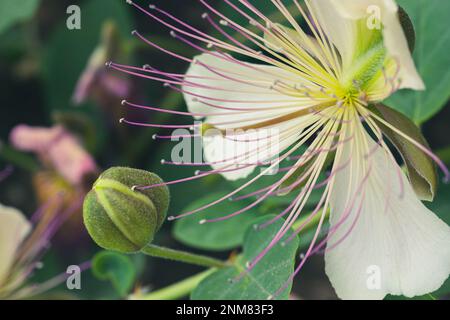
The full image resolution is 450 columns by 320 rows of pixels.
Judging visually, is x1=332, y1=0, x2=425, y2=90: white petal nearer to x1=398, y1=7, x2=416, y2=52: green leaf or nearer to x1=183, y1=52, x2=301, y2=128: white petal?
x1=398, y1=7, x2=416, y2=52: green leaf

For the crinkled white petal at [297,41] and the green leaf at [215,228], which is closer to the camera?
the crinkled white petal at [297,41]

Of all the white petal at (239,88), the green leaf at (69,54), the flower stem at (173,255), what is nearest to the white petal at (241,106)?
the white petal at (239,88)

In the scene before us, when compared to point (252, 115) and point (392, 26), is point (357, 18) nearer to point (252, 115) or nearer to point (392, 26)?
point (392, 26)

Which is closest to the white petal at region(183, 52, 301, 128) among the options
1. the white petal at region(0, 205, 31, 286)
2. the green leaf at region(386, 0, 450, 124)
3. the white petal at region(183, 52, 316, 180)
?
the white petal at region(183, 52, 316, 180)

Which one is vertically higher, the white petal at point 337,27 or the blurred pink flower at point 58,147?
the white petal at point 337,27

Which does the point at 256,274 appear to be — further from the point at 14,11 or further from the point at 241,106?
the point at 14,11

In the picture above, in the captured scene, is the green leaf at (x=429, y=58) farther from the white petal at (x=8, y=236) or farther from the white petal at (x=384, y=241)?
the white petal at (x=8, y=236)

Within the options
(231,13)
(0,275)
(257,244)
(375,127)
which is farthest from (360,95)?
(0,275)
